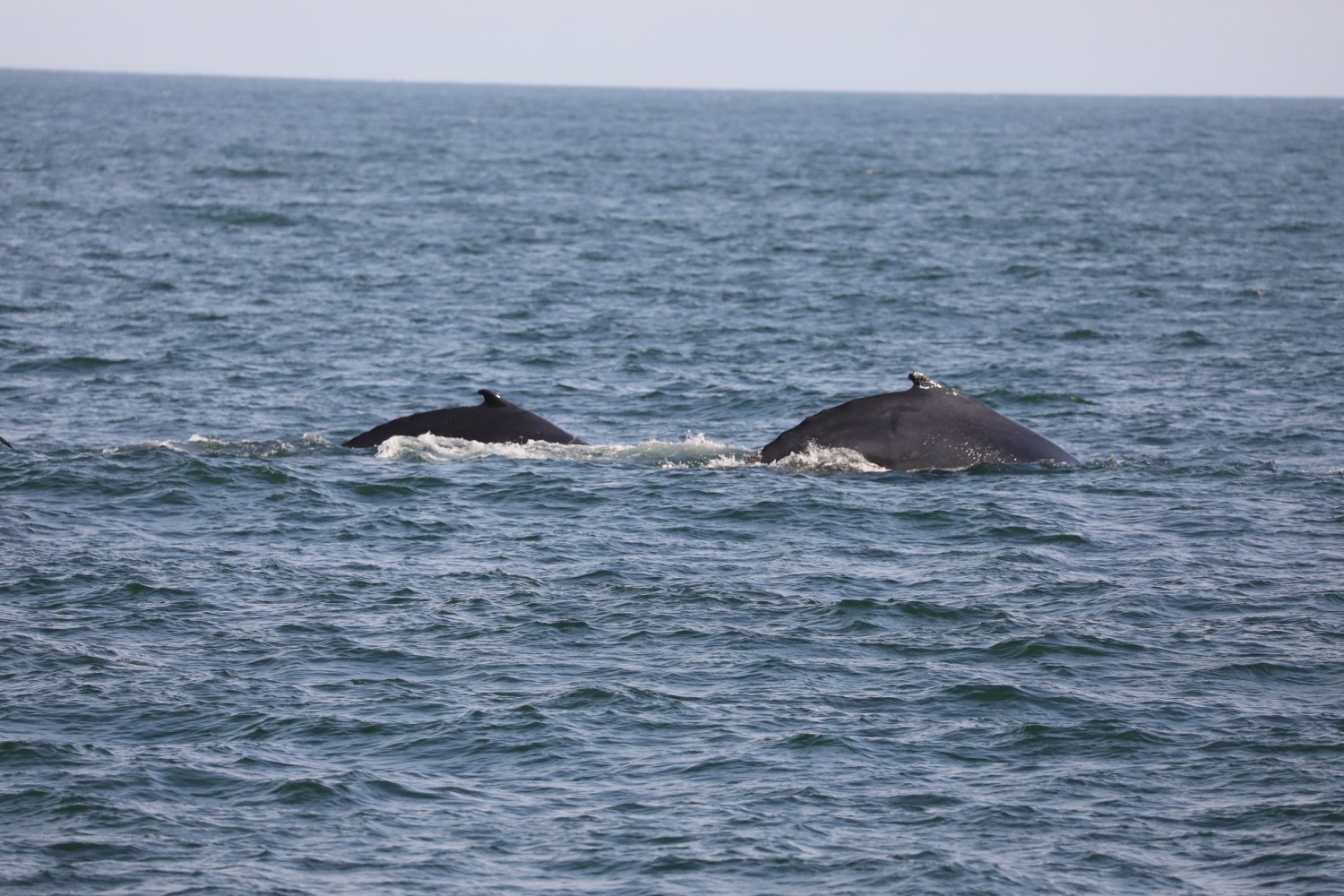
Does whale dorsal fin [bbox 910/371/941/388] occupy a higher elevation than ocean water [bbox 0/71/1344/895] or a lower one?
higher

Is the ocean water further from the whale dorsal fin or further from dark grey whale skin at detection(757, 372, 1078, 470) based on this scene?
the whale dorsal fin

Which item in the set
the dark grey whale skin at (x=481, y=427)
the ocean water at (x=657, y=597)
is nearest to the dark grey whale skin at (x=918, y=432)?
the ocean water at (x=657, y=597)

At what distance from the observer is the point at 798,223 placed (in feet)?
210

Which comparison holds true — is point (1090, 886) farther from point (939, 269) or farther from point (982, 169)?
point (982, 169)

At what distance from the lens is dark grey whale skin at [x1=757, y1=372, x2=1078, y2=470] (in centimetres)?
2247

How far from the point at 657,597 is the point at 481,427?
703 centimetres

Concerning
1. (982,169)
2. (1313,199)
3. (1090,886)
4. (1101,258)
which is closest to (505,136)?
(982,169)

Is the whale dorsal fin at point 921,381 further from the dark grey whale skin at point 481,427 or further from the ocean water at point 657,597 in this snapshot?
the dark grey whale skin at point 481,427

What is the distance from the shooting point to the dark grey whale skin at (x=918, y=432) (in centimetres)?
2247

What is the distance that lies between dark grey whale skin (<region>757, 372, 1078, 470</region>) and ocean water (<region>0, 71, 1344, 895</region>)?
259mm

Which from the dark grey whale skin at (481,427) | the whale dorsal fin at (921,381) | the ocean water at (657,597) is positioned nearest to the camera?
the ocean water at (657,597)

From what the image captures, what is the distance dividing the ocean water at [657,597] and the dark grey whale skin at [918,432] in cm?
26

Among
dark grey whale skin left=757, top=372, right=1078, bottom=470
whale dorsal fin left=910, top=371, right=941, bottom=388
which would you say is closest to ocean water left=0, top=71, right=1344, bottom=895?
dark grey whale skin left=757, top=372, right=1078, bottom=470

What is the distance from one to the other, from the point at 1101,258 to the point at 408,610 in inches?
1512
